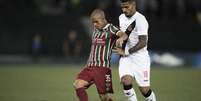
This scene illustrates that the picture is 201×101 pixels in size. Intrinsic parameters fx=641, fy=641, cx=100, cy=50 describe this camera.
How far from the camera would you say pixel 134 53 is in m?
11.0

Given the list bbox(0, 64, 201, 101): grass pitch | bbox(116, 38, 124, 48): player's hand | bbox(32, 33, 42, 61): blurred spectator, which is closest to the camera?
bbox(116, 38, 124, 48): player's hand

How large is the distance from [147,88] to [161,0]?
58.3 ft

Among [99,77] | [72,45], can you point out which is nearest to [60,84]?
[99,77]

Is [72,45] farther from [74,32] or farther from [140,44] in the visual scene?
[140,44]

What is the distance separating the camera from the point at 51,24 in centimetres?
2772

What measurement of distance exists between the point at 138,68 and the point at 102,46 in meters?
0.72

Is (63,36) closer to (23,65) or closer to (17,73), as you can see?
(23,65)

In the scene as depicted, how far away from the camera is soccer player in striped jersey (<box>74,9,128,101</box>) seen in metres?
10.8

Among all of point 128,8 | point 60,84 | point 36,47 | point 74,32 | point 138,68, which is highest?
point 128,8

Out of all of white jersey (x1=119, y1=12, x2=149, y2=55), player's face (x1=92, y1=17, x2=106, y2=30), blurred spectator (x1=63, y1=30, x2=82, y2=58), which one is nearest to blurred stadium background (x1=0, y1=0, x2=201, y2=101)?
blurred spectator (x1=63, y1=30, x2=82, y2=58)

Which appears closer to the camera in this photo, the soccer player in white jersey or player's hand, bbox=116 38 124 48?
player's hand, bbox=116 38 124 48

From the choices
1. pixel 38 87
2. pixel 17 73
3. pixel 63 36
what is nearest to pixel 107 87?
pixel 38 87

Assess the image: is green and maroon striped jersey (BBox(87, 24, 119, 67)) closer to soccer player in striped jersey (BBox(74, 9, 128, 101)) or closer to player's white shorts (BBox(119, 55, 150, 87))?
soccer player in striped jersey (BBox(74, 9, 128, 101))

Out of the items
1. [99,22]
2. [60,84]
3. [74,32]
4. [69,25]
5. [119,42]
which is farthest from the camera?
[69,25]
